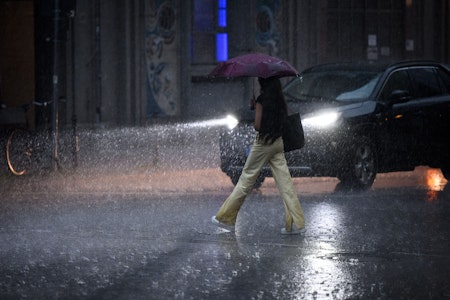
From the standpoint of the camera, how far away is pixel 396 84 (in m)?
15.9

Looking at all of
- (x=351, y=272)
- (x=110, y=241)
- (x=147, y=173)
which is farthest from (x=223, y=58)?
(x=351, y=272)

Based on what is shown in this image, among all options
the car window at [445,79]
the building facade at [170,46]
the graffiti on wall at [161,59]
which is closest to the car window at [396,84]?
the car window at [445,79]

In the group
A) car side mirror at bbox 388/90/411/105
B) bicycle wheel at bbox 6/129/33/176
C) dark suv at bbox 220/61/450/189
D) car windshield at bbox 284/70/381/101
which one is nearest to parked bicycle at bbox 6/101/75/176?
bicycle wheel at bbox 6/129/33/176

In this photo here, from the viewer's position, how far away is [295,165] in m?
14.7

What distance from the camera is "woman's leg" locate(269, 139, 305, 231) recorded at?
11.1 metres

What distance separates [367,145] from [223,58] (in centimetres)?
947

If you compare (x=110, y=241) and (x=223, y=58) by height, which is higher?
(x=223, y=58)

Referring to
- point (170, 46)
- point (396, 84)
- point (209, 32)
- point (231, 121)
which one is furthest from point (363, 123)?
point (209, 32)

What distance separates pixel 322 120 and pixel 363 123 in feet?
2.10

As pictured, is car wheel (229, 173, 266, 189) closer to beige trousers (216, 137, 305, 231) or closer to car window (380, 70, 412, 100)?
car window (380, 70, 412, 100)

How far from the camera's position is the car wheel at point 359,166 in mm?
14867

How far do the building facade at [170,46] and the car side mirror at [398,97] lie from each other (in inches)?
211

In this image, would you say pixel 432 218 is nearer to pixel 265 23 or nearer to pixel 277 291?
pixel 277 291

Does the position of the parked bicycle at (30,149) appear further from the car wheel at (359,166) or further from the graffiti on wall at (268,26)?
the graffiti on wall at (268,26)
